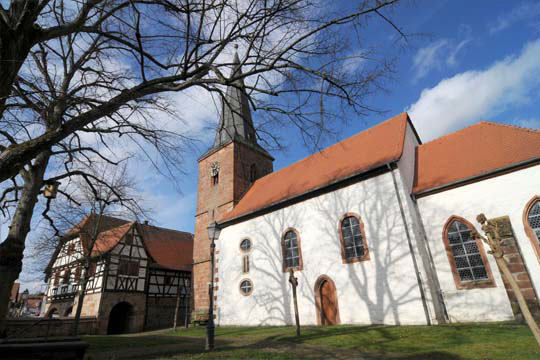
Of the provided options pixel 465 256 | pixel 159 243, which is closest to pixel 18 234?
pixel 465 256

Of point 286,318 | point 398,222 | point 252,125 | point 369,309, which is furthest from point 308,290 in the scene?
point 252,125

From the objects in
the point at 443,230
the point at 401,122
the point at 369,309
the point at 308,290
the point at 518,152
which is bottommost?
the point at 369,309

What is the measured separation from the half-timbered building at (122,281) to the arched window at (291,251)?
7.47 meters

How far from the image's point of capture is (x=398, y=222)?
37.7ft

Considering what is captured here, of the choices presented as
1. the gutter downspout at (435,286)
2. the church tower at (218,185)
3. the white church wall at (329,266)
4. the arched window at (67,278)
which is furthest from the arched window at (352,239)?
the arched window at (67,278)

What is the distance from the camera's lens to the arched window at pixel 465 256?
10281 mm

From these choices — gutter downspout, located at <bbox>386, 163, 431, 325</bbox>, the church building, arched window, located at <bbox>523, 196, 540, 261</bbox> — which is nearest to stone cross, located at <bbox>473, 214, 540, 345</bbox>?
the church building

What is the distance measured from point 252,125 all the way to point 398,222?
27.5ft

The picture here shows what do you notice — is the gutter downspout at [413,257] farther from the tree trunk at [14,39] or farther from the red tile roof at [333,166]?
the tree trunk at [14,39]

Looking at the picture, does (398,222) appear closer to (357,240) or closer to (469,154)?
(357,240)

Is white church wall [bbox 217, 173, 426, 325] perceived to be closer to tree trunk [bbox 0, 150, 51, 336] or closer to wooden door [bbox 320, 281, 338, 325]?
wooden door [bbox 320, 281, 338, 325]

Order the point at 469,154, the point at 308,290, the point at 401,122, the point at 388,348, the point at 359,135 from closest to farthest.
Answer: the point at 388,348, the point at 469,154, the point at 308,290, the point at 401,122, the point at 359,135

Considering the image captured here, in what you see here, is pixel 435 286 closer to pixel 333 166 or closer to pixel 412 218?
pixel 412 218

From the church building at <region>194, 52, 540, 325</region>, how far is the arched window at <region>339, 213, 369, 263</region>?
1.7 inches
